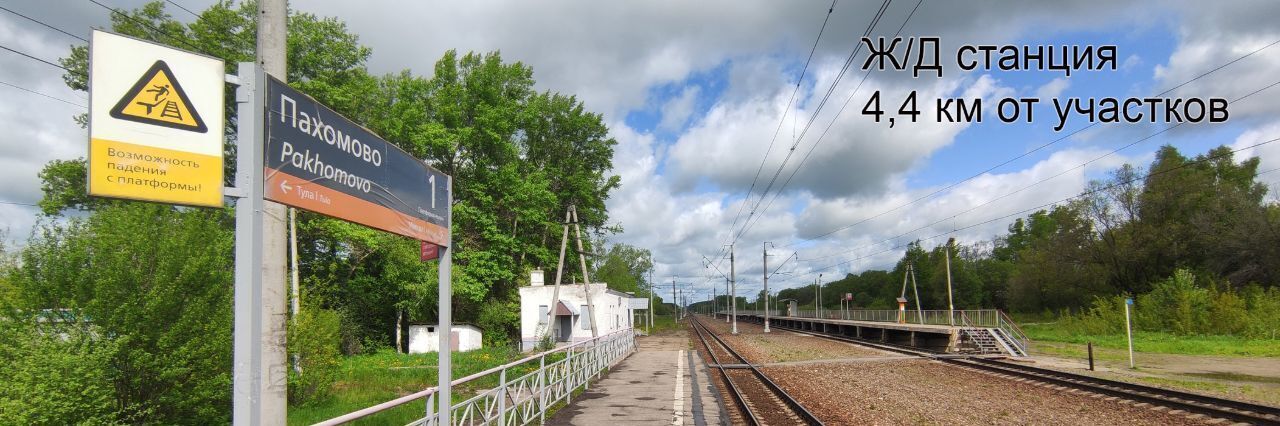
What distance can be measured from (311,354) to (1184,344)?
106 ft

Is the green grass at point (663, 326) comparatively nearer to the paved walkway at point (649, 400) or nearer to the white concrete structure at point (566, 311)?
the white concrete structure at point (566, 311)


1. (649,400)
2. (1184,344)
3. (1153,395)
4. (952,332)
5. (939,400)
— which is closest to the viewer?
(649,400)

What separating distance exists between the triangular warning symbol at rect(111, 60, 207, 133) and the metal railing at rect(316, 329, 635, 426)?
5.83 feet

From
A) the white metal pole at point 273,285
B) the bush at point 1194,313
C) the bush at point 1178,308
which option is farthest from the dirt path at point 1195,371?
the white metal pole at point 273,285

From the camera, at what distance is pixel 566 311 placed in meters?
33.5

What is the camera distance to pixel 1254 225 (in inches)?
1468

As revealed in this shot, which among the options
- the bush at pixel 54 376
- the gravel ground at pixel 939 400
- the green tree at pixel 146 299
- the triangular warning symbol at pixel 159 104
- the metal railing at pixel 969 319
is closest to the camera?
the triangular warning symbol at pixel 159 104

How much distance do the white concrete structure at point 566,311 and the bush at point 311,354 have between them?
48.2ft

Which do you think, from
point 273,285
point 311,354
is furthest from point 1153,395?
point 311,354

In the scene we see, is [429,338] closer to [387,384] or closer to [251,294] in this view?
[387,384]

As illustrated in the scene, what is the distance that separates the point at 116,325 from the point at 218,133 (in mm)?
8277

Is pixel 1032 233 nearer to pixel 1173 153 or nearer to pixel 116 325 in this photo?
pixel 1173 153

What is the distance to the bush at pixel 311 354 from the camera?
14.5m

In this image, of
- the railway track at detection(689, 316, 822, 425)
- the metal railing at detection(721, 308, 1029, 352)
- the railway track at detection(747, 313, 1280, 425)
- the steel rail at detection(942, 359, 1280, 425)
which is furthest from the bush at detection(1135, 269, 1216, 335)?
the railway track at detection(689, 316, 822, 425)
